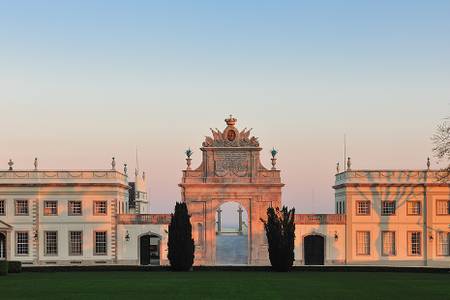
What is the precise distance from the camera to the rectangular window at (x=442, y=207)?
66.9 metres

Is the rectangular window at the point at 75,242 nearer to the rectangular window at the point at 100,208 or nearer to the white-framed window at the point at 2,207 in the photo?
the rectangular window at the point at 100,208

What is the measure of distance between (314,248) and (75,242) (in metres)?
18.6

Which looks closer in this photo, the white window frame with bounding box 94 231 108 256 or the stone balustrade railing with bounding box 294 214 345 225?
the white window frame with bounding box 94 231 108 256

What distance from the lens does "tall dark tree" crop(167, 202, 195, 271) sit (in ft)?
178

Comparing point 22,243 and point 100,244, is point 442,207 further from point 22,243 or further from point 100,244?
point 22,243

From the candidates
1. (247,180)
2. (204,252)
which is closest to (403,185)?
A: (247,180)

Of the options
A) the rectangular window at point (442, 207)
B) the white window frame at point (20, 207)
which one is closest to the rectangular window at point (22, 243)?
the white window frame at point (20, 207)

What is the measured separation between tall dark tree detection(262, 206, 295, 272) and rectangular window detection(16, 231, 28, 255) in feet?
68.8

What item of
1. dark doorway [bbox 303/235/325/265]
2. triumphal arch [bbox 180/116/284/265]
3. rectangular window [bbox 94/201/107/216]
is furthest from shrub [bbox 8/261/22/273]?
dark doorway [bbox 303/235/325/265]

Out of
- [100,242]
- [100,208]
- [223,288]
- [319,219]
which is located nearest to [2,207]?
[100,208]

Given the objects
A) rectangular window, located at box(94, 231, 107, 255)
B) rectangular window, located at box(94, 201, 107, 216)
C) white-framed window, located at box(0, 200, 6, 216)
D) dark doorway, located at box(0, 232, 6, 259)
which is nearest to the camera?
dark doorway, located at box(0, 232, 6, 259)

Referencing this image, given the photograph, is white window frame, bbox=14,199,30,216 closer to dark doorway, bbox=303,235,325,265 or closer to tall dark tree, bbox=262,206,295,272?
tall dark tree, bbox=262,206,295,272

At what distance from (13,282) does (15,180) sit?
26330mm

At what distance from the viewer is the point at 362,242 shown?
220ft
